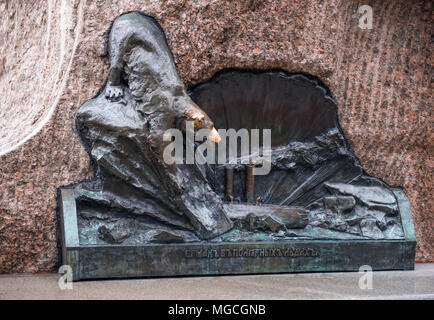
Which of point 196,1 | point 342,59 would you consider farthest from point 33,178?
point 342,59

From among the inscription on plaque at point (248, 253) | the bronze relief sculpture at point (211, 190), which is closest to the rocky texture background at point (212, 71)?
the bronze relief sculpture at point (211, 190)

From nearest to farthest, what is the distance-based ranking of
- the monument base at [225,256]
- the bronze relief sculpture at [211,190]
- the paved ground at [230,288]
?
the paved ground at [230,288] < the monument base at [225,256] < the bronze relief sculpture at [211,190]

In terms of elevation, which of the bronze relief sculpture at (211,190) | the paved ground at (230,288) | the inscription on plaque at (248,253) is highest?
the bronze relief sculpture at (211,190)

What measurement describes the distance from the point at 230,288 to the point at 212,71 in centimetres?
142

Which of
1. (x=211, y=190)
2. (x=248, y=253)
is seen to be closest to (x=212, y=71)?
(x=211, y=190)

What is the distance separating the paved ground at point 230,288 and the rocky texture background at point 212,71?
1.58 ft

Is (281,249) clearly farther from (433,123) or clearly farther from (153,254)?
(433,123)

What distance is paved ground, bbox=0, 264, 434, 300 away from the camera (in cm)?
374

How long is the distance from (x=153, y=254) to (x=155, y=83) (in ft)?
3.24

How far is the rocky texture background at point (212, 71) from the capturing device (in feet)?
14.1

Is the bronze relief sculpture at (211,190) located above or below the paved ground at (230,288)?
above

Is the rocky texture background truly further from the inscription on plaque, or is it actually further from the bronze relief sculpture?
the inscription on plaque

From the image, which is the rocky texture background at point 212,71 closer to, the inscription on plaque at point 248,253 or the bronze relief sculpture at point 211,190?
the bronze relief sculpture at point 211,190

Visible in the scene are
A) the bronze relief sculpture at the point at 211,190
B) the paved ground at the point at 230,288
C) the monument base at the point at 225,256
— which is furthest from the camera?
the bronze relief sculpture at the point at 211,190
